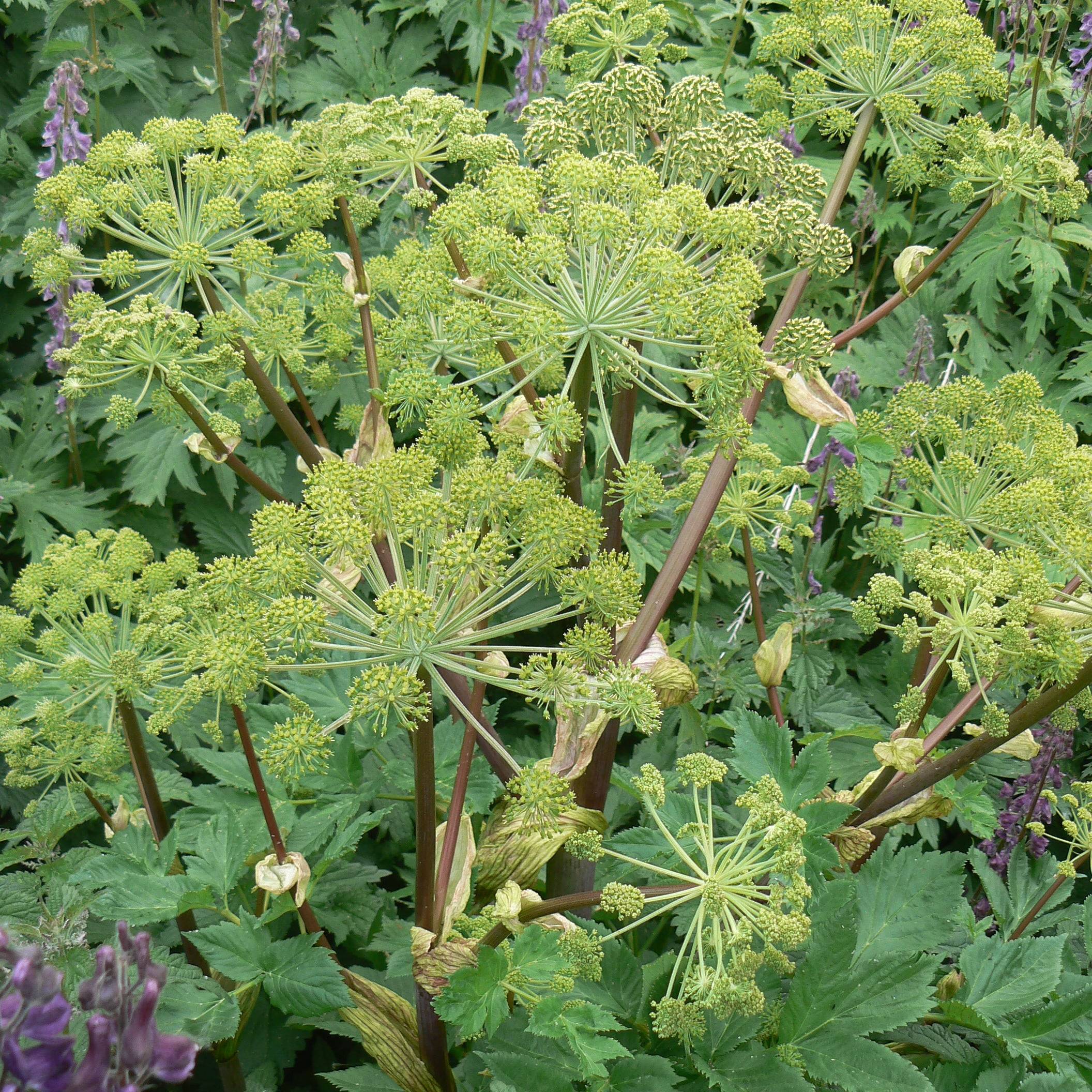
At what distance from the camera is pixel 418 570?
1552 mm

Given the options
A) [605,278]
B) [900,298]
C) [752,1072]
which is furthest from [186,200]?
[752,1072]

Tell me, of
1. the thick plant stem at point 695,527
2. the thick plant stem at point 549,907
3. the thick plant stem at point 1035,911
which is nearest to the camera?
the thick plant stem at point 549,907

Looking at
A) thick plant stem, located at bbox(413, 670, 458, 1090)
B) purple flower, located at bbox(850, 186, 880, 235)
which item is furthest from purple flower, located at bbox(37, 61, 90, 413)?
purple flower, located at bbox(850, 186, 880, 235)

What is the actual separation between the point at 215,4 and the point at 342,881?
98.9 inches

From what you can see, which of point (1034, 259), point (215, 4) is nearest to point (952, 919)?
point (1034, 259)

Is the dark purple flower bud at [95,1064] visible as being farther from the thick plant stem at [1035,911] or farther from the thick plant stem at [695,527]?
the thick plant stem at [1035,911]

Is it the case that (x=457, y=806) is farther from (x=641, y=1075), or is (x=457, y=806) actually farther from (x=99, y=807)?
(x=99, y=807)

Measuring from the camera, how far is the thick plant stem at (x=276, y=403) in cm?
204

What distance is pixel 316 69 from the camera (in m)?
3.99

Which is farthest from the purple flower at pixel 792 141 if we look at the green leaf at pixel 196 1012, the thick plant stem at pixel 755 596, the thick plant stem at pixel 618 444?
the green leaf at pixel 196 1012

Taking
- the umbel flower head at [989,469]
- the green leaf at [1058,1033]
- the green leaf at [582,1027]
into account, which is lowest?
the green leaf at [1058,1033]

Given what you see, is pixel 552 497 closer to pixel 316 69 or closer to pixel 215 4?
pixel 215 4

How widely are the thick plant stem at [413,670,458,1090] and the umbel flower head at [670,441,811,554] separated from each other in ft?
2.25

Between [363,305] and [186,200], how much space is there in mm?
464
